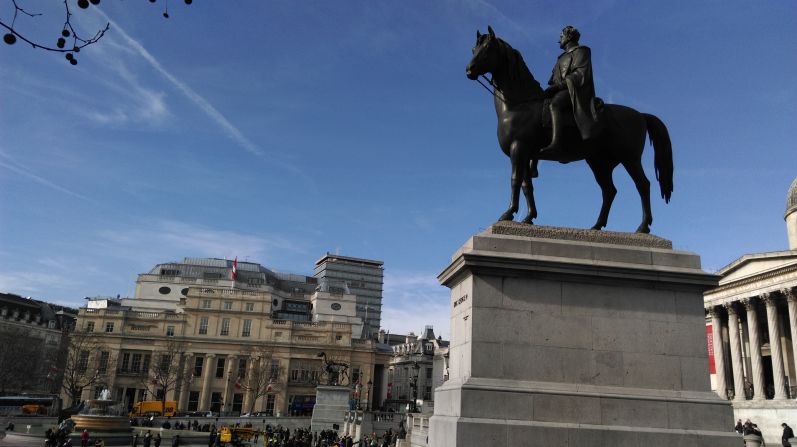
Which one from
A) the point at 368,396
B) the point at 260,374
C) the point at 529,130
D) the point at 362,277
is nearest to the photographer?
the point at 529,130

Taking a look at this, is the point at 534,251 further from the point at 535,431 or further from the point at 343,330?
the point at 343,330

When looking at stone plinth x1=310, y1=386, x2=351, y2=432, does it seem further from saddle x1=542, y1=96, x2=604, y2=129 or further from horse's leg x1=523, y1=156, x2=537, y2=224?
saddle x1=542, y1=96, x2=604, y2=129

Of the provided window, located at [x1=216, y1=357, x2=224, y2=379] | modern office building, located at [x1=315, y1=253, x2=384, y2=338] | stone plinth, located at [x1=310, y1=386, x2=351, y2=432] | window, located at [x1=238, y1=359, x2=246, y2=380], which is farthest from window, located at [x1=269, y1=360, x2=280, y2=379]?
modern office building, located at [x1=315, y1=253, x2=384, y2=338]

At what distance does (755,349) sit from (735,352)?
3494mm

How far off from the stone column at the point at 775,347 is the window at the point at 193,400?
7369cm

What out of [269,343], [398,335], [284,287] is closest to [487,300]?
[269,343]

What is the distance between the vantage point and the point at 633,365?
9.64 m

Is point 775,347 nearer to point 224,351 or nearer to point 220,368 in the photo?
point 224,351

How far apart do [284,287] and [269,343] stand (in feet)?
96.0

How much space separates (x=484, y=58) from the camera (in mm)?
11000

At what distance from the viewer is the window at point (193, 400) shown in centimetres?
8694

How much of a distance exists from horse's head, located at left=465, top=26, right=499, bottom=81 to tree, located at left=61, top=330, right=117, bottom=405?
82.1 meters

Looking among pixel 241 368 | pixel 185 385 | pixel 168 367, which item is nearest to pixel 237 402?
pixel 241 368

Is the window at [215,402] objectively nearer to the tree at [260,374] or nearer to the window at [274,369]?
the tree at [260,374]
